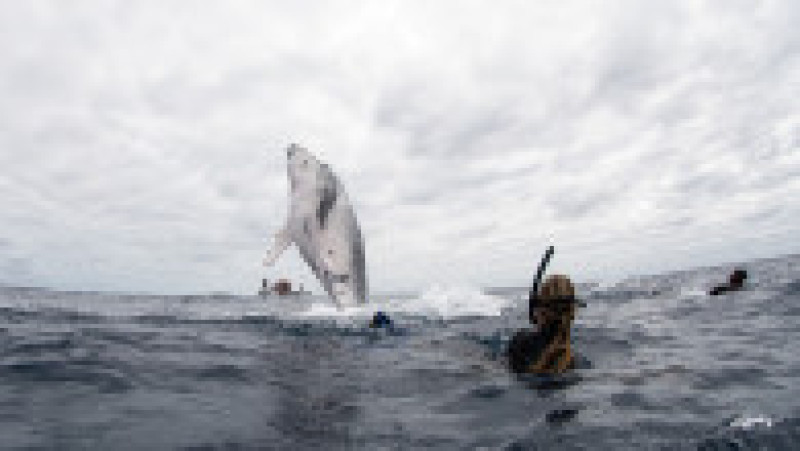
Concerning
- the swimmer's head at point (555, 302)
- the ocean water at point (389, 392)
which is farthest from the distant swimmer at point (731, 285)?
the swimmer's head at point (555, 302)

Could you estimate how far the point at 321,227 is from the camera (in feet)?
64.4

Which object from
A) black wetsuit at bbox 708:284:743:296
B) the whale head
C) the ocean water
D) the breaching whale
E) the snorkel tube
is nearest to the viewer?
the ocean water

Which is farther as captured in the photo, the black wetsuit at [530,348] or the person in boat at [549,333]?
the black wetsuit at [530,348]

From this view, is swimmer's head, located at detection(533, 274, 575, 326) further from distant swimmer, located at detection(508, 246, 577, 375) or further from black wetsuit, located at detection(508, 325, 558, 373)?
black wetsuit, located at detection(508, 325, 558, 373)

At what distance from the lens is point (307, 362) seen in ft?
42.8

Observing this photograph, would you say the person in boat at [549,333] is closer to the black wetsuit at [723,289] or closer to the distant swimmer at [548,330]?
the distant swimmer at [548,330]

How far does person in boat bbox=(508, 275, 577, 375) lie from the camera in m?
10.6

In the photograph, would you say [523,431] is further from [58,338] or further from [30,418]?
[58,338]

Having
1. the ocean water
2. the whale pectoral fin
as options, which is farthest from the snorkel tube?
the whale pectoral fin

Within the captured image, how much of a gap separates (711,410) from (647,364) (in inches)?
155

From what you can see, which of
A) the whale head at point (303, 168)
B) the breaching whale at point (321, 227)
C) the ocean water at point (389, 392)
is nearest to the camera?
the ocean water at point (389, 392)

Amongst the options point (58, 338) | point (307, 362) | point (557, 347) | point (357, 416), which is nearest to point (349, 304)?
point (307, 362)

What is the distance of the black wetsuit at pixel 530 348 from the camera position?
11.1 m

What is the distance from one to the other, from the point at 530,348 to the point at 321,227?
9782 millimetres
